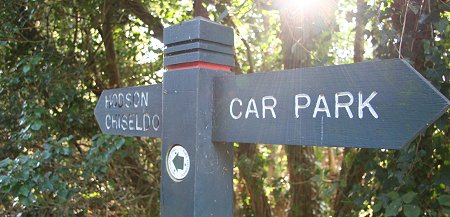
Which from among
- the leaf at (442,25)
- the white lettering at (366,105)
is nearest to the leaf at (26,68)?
the leaf at (442,25)

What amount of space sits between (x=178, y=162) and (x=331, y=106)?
55 centimetres

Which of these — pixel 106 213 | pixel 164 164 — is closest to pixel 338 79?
pixel 164 164

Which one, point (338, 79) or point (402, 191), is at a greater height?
point (338, 79)

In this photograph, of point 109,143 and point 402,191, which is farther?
point 109,143

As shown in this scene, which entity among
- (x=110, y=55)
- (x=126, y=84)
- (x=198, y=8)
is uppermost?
(x=198, y=8)

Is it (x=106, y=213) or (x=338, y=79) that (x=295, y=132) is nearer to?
(x=338, y=79)

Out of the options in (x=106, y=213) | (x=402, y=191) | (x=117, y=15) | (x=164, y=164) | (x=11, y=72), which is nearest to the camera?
(x=164, y=164)

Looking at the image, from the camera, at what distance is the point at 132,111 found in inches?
71.0

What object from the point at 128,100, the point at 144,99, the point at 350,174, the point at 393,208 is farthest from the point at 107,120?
the point at 350,174

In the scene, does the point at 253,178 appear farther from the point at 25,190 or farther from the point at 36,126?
the point at 25,190

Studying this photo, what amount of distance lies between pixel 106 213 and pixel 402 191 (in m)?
1.83

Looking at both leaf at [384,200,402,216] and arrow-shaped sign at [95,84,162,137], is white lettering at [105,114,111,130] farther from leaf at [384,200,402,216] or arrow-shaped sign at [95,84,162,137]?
leaf at [384,200,402,216]

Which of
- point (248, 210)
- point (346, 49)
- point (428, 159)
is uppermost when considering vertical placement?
point (346, 49)

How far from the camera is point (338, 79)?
1.17m
